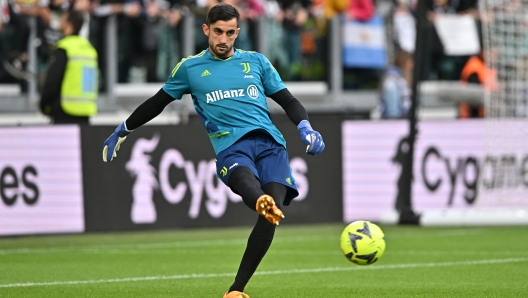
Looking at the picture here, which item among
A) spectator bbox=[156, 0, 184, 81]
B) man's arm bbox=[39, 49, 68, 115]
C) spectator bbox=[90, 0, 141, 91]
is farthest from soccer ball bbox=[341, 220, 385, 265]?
spectator bbox=[156, 0, 184, 81]

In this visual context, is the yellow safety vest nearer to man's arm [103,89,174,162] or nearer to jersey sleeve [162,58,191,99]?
man's arm [103,89,174,162]

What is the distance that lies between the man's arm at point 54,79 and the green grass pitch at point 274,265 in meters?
1.70

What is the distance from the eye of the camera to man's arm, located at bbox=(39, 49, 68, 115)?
13.1 meters

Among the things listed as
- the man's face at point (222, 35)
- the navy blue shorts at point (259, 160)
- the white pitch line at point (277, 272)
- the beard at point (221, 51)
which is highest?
the man's face at point (222, 35)

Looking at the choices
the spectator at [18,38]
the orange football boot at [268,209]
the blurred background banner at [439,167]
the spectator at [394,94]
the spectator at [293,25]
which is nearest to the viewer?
the orange football boot at [268,209]

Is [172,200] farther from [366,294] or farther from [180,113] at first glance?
[366,294]

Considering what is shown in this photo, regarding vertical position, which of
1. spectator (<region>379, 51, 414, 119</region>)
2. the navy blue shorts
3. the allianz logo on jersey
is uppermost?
the allianz logo on jersey

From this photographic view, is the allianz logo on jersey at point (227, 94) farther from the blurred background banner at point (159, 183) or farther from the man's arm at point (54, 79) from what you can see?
the man's arm at point (54, 79)

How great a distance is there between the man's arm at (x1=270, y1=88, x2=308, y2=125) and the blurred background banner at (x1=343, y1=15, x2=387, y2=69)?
11939 mm

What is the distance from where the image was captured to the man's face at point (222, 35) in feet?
23.6

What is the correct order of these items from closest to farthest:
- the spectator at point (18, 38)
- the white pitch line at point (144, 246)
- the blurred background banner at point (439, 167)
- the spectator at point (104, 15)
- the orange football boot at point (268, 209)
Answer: the orange football boot at point (268, 209), the white pitch line at point (144, 246), the blurred background banner at point (439, 167), the spectator at point (18, 38), the spectator at point (104, 15)

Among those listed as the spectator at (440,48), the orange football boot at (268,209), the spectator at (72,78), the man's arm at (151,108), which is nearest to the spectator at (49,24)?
the spectator at (72,78)

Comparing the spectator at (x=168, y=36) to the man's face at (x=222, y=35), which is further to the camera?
the spectator at (x=168, y=36)

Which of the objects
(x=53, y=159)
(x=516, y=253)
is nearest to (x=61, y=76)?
(x=53, y=159)
